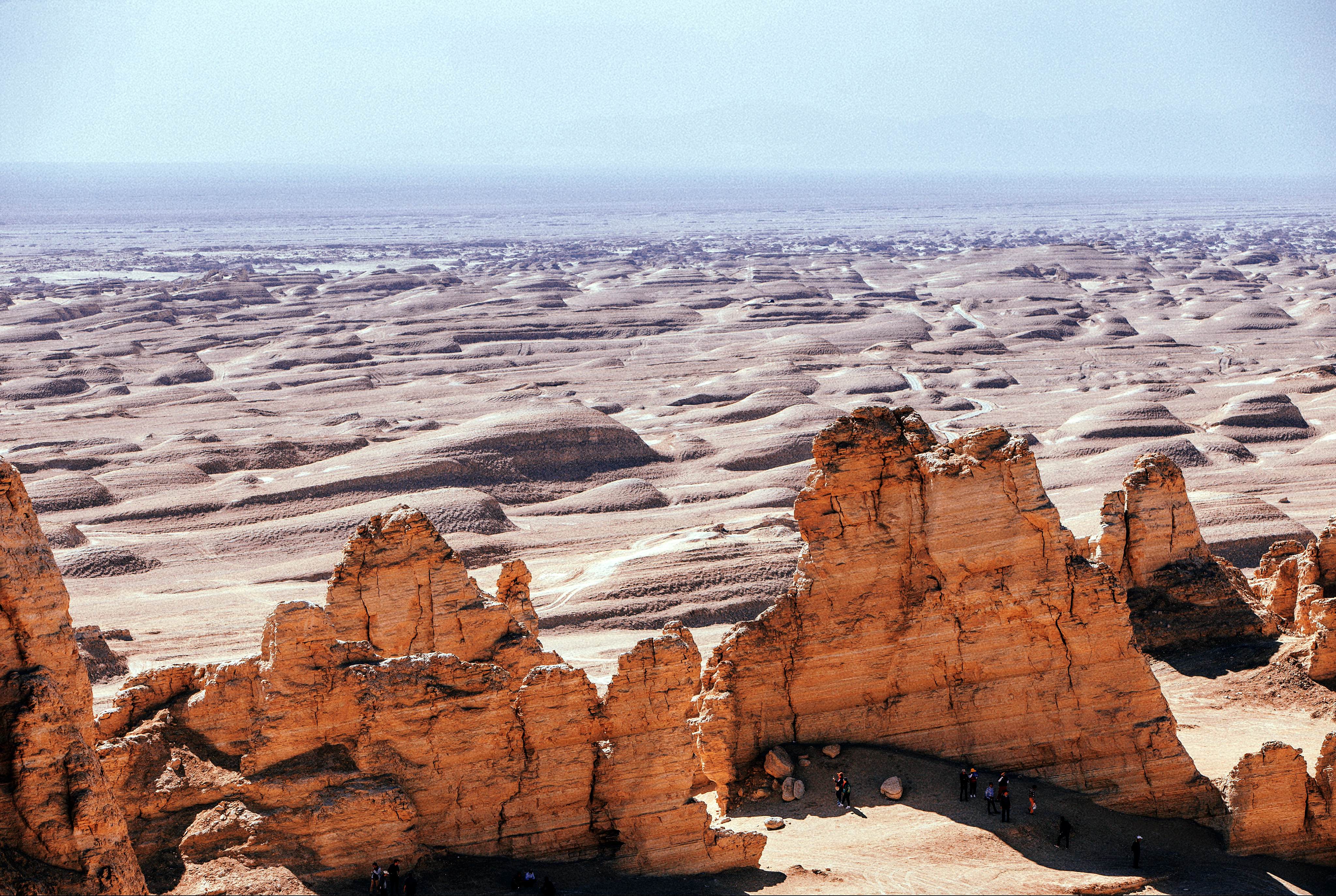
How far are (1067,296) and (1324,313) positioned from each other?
2144 cm

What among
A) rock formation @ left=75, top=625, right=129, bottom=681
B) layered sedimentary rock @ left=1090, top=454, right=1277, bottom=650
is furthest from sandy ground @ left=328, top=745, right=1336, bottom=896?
rock formation @ left=75, top=625, right=129, bottom=681

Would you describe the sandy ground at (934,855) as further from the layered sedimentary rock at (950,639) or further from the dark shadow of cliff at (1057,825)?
the layered sedimentary rock at (950,639)

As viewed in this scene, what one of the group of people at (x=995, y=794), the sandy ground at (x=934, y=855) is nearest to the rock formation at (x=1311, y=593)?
the sandy ground at (x=934, y=855)

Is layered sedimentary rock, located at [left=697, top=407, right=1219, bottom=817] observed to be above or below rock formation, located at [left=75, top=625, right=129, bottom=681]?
above

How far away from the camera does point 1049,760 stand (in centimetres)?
1919

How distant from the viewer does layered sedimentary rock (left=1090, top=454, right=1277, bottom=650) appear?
1049 inches

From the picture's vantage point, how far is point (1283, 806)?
1827 centimetres

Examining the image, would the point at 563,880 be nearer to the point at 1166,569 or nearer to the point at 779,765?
the point at 779,765

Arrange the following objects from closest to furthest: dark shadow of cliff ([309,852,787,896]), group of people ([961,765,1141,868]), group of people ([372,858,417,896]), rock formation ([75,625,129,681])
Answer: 1. group of people ([372,858,417,896])
2. dark shadow of cliff ([309,852,787,896])
3. group of people ([961,765,1141,868])
4. rock formation ([75,625,129,681])

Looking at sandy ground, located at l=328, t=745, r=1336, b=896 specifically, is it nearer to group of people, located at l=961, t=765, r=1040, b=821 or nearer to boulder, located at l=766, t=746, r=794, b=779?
group of people, located at l=961, t=765, r=1040, b=821

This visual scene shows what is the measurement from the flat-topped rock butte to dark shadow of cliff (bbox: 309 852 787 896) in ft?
0.29

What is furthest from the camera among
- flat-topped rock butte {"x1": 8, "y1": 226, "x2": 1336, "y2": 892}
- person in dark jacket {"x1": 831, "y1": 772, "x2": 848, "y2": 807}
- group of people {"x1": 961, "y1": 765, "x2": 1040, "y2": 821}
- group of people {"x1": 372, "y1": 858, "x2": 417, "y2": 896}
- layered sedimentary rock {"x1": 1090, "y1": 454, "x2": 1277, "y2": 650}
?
layered sedimentary rock {"x1": 1090, "y1": 454, "x2": 1277, "y2": 650}

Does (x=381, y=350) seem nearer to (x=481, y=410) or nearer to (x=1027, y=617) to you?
(x=481, y=410)

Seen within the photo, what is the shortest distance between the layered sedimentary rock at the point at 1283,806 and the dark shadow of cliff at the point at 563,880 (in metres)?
6.82
